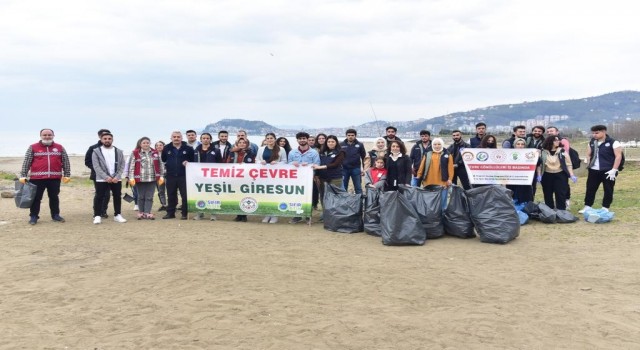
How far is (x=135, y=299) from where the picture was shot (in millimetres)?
4859

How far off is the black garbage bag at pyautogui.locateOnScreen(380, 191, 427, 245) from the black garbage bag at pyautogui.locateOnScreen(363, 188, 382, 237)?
480 millimetres

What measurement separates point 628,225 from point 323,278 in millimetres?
5830

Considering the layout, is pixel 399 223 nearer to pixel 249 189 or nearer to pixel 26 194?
pixel 249 189

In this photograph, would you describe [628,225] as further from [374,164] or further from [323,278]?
[323,278]

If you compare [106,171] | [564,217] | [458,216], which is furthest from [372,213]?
[106,171]

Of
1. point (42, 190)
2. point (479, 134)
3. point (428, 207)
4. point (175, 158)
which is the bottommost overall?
point (428, 207)

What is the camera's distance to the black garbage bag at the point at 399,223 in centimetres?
734

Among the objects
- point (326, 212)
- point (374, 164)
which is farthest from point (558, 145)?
point (326, 212)

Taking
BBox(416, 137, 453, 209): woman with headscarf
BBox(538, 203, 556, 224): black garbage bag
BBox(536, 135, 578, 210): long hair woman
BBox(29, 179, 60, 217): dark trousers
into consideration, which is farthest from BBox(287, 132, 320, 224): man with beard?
BBox(29, 179, 60, 217): dark trousers

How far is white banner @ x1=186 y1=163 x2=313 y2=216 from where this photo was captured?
9398 millimetres

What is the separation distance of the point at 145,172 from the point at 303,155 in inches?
121

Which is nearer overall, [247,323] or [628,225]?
[247,323]

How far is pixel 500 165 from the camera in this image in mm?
9523

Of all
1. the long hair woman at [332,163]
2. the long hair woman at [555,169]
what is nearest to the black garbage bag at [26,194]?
the long hair woman at [332,163]
